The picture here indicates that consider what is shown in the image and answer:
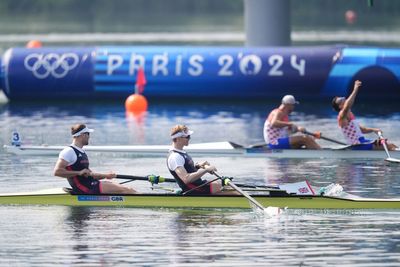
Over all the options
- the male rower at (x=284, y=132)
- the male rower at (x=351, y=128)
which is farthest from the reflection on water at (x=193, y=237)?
the male rower at (x=284, y=132)

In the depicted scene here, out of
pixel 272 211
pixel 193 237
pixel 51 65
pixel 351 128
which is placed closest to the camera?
pixel 193 237

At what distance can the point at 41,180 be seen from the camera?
25438 millimetres

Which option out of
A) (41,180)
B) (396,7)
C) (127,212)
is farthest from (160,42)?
(127,212)

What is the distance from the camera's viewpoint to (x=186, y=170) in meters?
21.9

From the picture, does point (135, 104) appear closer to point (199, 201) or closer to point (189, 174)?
point (189, 174)

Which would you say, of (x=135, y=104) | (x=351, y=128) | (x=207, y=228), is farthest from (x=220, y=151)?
(x=135, y=104)

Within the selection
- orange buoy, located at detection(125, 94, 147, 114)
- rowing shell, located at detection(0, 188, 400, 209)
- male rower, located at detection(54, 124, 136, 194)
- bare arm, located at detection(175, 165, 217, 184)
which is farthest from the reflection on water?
orange buoy, located at detection(125, 94, 147, 114)

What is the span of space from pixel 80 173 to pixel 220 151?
24.4 ft

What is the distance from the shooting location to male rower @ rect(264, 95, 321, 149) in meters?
28.3

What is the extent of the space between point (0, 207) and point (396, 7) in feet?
225

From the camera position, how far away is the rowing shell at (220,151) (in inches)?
1105

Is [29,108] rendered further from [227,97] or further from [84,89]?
[227,97]

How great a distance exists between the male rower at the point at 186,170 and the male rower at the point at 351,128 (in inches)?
254

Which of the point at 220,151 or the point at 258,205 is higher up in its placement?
the point at 220,151
